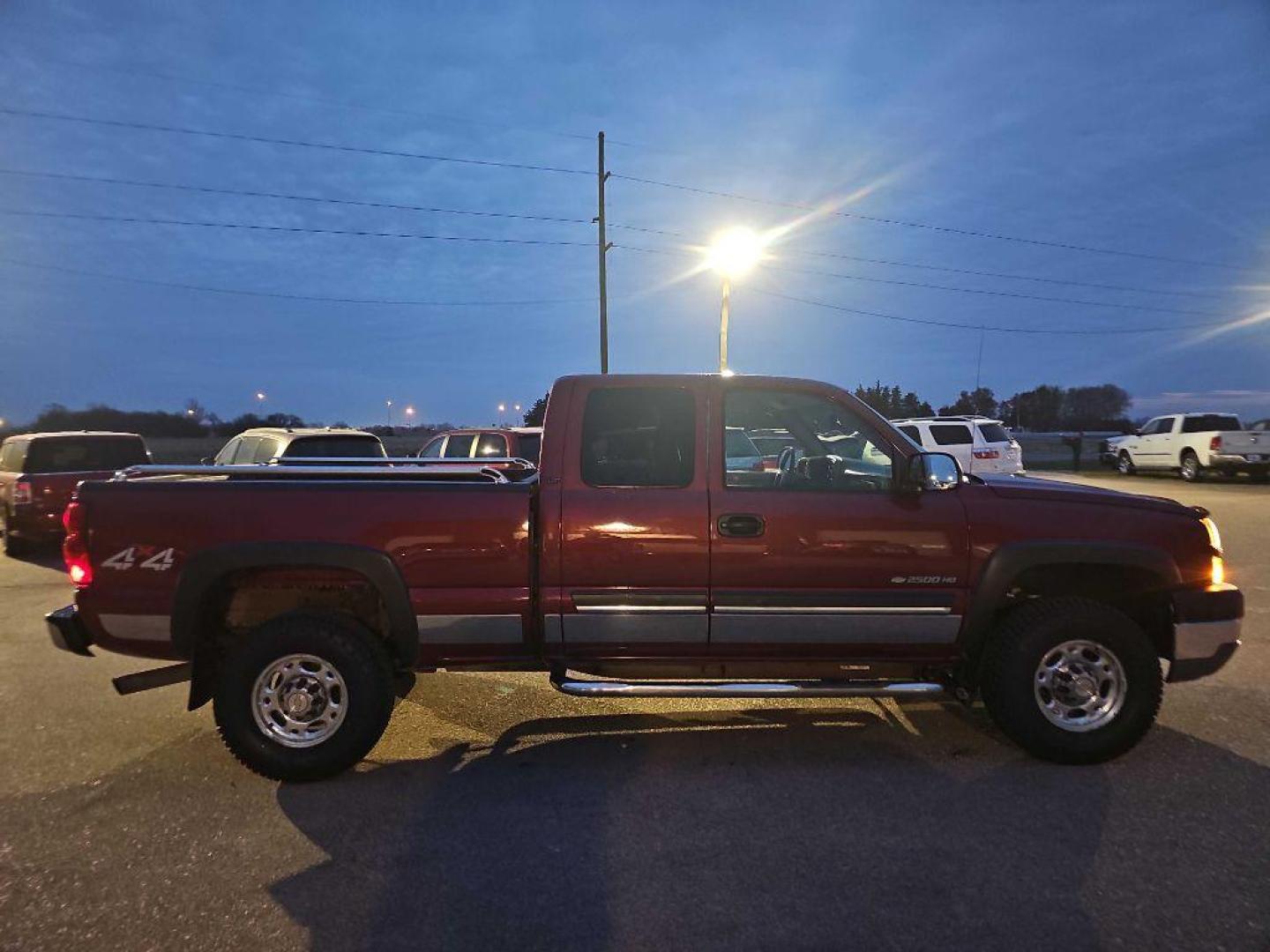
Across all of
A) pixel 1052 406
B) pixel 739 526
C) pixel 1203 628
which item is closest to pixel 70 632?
pixel 739 526

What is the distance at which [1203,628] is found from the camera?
3846mm

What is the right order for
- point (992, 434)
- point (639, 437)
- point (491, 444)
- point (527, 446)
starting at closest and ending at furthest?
1. point (639, 437)
2. point (527, 446)
3. point (491, 444)
4. point (992, 434)

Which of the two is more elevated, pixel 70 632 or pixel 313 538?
pixel 313 538

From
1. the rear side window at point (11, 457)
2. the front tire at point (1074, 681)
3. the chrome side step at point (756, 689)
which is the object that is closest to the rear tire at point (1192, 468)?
the front tire at point (1074, 681)

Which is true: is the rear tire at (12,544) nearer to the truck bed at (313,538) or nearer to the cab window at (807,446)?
the truck bed at (313,538)

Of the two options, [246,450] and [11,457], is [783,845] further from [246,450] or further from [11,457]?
[11,457]

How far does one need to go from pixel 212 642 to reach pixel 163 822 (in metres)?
0.87

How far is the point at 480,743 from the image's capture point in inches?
164

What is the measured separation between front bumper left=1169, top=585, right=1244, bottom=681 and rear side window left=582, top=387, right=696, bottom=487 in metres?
2.62

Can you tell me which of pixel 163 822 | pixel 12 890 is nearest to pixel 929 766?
pixel 163 822

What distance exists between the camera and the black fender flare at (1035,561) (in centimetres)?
376

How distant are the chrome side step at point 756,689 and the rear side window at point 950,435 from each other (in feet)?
48.0

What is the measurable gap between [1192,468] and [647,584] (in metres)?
23.3

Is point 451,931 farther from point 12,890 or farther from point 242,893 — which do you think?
point 12,890
